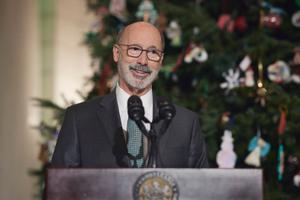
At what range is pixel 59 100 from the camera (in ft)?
16.8

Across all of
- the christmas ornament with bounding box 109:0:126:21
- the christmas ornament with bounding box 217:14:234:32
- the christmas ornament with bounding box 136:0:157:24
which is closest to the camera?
the christmas ornament with bounding box 217:14:234:32

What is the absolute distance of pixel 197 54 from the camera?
3703mm

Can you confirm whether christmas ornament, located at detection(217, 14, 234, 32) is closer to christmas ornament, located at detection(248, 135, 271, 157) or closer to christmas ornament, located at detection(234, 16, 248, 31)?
christmas ornament, located at detection(234, 16, 248, 31)

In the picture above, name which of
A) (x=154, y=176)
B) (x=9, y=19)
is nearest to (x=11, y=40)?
(x=9, y=19)

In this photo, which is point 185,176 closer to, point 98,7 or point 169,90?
point 169,90

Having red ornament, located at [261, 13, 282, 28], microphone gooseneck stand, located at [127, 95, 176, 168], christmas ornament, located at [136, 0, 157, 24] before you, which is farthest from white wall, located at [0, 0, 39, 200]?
microphone gooseneck stand, located at [127, 95, 176, 168]

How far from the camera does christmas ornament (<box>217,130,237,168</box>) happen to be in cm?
343

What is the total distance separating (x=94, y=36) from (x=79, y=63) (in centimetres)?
88

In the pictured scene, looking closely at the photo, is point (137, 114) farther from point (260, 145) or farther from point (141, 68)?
point (260, 145)

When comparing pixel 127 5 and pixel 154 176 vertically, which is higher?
pixel 127 5

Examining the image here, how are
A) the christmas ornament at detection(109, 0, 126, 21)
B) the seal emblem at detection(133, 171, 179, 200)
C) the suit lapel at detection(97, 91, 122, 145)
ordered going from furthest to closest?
the christmas ornament at detection(109, 0, 126, 21) → the suit lapel at detection(97, 91, 122, 145) → the seal emblem at detection(133, 171, 179, 200)

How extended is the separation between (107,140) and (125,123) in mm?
93

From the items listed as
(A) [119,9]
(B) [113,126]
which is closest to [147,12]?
(A) [119,9]

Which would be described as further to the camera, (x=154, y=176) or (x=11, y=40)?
(x=11, y=40)
